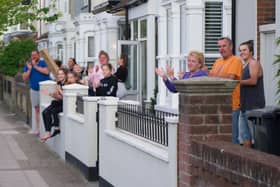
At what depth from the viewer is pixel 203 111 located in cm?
789

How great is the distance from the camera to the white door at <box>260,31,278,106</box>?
13898 millimetres

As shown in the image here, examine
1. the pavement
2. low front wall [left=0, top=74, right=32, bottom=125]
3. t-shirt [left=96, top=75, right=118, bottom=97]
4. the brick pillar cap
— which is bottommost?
the pavement

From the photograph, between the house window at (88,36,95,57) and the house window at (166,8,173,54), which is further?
the house window at (88,36,95,57)

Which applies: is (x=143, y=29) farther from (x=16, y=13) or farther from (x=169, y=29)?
(x=16, y=13)

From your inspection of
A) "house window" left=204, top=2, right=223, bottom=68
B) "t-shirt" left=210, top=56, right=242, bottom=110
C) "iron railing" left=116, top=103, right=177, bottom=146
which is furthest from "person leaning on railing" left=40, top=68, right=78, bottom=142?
"t-shirt" left=210, top=56, right=242, bottom=110

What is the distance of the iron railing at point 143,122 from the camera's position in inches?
358

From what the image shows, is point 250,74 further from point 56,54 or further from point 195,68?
point 56,54

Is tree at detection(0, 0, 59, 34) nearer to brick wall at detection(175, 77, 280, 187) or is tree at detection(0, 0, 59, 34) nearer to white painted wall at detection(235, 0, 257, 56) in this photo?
white painted wall at detection(235, 0, 257, 56)

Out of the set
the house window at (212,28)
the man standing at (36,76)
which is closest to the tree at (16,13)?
the man standing at (36,76)

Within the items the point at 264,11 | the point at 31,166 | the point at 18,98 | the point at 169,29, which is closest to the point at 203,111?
the point at 264,11

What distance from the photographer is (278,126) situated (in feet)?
25.0

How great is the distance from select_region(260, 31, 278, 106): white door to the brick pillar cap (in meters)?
6.02

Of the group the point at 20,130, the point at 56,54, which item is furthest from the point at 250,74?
the point at 56,54

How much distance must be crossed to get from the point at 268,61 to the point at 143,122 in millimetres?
4693
